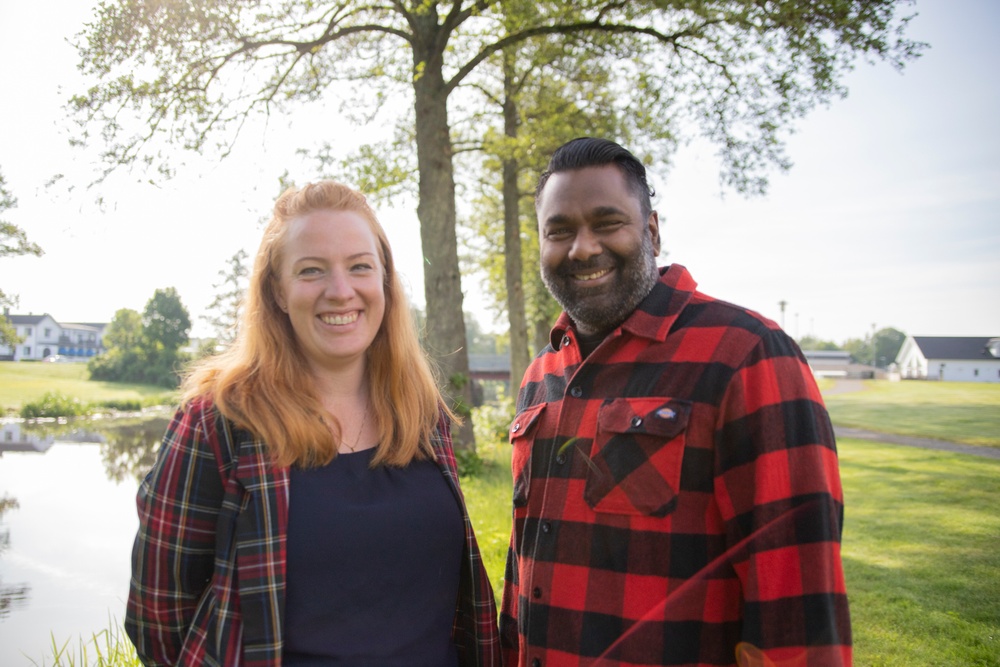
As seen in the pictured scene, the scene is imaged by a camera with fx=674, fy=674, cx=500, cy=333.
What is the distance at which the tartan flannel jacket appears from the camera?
6.42 feet

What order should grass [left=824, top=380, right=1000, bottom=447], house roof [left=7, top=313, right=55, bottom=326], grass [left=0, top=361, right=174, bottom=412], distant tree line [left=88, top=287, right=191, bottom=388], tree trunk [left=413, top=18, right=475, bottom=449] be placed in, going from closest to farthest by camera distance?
grass [left=824, top=380, right=1000, bottom=447] → tree trunk [left=413, top=18, right=475, bottom=449] → grass [left=0, top=361, right=174, bottom=412] → house roof [left=7, top=313, right=55, bottom=326] → distant tree line [left=88, top=287, right=191, bottom=388]

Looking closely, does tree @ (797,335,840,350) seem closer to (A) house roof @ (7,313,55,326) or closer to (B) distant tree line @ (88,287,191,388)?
(B) distant tree line @ (88,287,191,388)

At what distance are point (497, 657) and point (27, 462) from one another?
19.3 m

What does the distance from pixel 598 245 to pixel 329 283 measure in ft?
2.97

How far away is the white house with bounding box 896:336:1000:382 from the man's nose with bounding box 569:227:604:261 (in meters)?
4.31

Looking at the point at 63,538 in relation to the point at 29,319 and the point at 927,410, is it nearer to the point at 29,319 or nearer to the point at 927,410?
the point at 927,410

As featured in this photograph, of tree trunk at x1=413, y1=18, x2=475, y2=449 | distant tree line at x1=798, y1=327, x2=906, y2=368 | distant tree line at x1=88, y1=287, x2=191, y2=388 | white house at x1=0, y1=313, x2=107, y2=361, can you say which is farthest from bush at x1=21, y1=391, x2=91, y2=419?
distant tree line at x1=798, y1=327, x2=906, y2=368

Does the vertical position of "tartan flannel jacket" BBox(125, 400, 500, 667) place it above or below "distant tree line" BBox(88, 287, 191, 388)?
below

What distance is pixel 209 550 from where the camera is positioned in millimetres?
2039

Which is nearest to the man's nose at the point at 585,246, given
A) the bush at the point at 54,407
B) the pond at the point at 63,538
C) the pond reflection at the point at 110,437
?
the pond at the point at 63,538

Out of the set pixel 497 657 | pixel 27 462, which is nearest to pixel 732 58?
pixel 497 657

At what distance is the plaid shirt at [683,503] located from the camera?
1.60 m

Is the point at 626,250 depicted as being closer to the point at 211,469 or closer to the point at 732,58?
the point at 211,469

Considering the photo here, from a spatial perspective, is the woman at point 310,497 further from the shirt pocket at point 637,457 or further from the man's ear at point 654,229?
the man's ear at point 654,229
